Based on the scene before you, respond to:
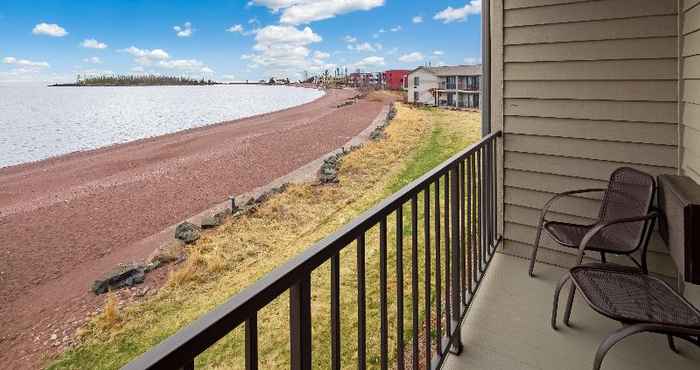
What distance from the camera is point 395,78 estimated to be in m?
12.3

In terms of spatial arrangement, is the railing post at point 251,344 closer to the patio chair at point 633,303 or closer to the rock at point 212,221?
the patio chair at point 633,303

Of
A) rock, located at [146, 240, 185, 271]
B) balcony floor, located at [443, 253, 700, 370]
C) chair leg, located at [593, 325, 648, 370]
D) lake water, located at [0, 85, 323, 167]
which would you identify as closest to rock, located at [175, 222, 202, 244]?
rock, located at [146, 240, 185, 271]

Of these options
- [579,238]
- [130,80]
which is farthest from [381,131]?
[579,238]

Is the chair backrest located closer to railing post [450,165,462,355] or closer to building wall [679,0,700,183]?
building wall [679,0,700,183]

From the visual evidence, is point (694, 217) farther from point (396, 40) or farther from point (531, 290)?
point (396, 40)

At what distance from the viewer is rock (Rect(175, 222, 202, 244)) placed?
773 cm

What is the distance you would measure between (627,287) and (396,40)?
15879 millimetres

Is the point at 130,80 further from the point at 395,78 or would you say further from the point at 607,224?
the point at 607,224

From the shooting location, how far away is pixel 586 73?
217 centimetres

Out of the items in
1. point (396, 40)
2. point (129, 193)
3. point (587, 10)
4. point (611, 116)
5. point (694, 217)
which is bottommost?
point (129, 193)

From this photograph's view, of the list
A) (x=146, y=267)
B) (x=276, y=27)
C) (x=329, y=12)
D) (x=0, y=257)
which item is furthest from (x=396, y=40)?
(x=0, y=257)

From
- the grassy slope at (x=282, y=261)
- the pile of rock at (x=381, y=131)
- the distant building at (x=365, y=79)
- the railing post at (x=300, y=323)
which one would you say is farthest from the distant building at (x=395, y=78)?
the railing post at (x=300, y=323)

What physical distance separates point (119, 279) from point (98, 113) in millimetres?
11170

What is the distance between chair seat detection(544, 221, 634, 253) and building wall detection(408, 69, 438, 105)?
21.2 feet
